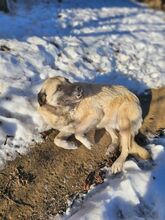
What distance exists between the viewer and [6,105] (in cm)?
674

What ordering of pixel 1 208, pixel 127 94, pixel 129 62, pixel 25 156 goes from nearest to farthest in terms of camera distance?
pixel 1 208 < pixel 25 156 < pixel 127 94 < pixel 129 62

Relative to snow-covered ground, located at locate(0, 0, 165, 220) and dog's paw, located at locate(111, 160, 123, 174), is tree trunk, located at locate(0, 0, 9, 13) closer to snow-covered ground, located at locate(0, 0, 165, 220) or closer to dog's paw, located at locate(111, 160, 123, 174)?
snow-covered ground, located at locate(0, 0, 165, 220)

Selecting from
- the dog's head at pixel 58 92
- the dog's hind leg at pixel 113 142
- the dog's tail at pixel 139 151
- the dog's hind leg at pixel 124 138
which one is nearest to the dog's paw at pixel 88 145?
the dog's hind leg at pixel 113 142

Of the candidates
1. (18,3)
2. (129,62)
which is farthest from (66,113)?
(18,3)

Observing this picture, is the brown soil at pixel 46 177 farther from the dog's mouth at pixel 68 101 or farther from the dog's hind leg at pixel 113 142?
the dog's mouth at pixel 68 101

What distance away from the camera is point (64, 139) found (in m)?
6.46

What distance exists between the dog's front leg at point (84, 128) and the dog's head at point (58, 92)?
19.0 inches

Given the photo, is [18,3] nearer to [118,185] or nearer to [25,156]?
[25,156]

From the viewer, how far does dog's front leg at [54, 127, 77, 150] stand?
6406 mm

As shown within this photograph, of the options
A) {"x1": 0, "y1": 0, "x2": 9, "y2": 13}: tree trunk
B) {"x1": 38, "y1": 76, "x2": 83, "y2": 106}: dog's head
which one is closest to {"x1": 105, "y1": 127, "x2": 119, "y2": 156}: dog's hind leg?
{"x1": 38, "y1": 76, "x2": 83, "y2": 106}: dog's head

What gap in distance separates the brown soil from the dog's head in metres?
0.78

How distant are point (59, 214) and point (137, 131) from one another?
1.67 m

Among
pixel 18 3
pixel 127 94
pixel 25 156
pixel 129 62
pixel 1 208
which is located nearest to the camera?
pixel 1 208

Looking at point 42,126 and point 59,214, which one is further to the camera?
point 42,126
